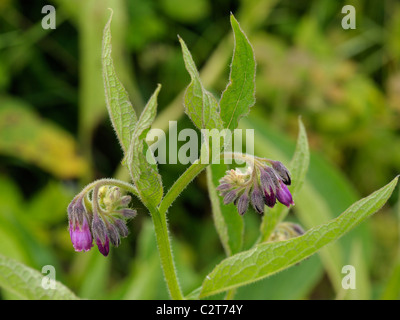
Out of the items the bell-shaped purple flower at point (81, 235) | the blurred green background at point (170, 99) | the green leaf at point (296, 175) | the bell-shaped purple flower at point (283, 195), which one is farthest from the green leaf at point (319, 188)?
the bell-shaped purple flower at point (81, 235)

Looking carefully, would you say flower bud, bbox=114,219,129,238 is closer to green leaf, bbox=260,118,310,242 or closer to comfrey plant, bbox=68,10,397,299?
comfrey plant, bbox=68,10,397,299

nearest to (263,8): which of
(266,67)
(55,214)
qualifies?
(266,67)

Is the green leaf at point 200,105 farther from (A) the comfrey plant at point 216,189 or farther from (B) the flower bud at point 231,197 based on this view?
(B) the flower bud at point 231,197

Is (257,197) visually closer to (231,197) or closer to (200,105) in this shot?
(231,197)

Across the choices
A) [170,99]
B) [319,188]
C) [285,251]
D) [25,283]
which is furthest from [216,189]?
[170,99]

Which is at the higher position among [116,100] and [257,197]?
[116,100]
